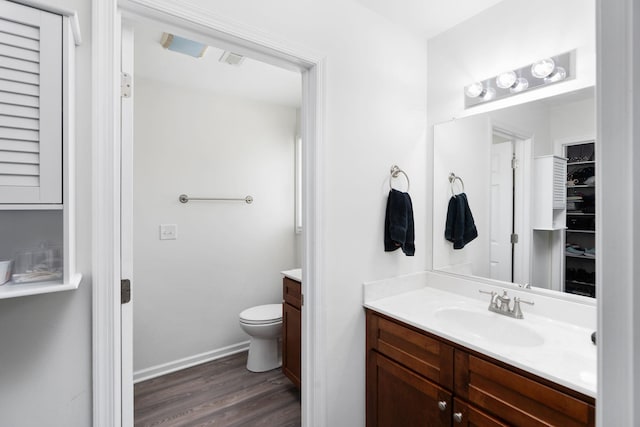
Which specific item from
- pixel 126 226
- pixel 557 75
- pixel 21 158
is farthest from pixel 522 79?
pixel 21 158

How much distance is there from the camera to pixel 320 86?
1410mm

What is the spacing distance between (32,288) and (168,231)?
1.81 metres

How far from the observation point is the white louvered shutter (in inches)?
28.3

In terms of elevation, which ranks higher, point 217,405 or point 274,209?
point 274,209

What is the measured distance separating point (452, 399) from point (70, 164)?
1.52m

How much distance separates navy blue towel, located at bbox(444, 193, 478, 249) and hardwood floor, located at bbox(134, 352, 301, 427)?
1.50 m

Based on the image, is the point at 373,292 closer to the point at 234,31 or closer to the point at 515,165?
the point at 515,165

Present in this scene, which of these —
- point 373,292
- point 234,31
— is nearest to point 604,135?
point 234,31

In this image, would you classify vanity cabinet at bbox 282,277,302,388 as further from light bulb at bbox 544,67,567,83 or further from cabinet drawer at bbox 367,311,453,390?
light bulb at bbox 544,67,567,83

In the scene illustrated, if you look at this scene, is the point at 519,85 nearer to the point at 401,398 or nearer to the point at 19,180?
the point at 401,398

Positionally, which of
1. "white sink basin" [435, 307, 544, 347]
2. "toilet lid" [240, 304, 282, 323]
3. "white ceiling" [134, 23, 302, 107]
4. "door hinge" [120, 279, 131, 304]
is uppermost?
"white ceiling" [134, 23, 302, 107]

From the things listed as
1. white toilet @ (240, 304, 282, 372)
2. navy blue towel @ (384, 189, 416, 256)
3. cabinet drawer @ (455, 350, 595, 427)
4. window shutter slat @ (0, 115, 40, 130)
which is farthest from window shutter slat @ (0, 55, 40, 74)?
white toilet @ (240, 304, 282, 372)

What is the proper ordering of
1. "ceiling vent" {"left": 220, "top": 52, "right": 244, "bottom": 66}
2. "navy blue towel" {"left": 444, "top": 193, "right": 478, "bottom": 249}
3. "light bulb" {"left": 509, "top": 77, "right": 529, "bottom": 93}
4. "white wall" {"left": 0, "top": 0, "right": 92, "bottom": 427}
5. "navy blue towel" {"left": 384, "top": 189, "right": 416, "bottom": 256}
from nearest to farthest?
"white wall" {"left": 0, "top": 0, "right": 92, "bottom": 427}
"light bulb" {"left": 509, "top": 77, "right": 529, "bottom": 93}
"navy blue towel" {"left": 384, "top": 189, "right": 416, "bottom": 256}
"navy blue towel" {"left": 444, "top": 193, "right": 478, "bottom": 249}
"ceiling vent" {"left": 220, "top": 52, "right": 244, "bottom": 66}

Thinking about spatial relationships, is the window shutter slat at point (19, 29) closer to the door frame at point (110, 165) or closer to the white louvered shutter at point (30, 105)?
the white louvered shutter at point (30, 105)
